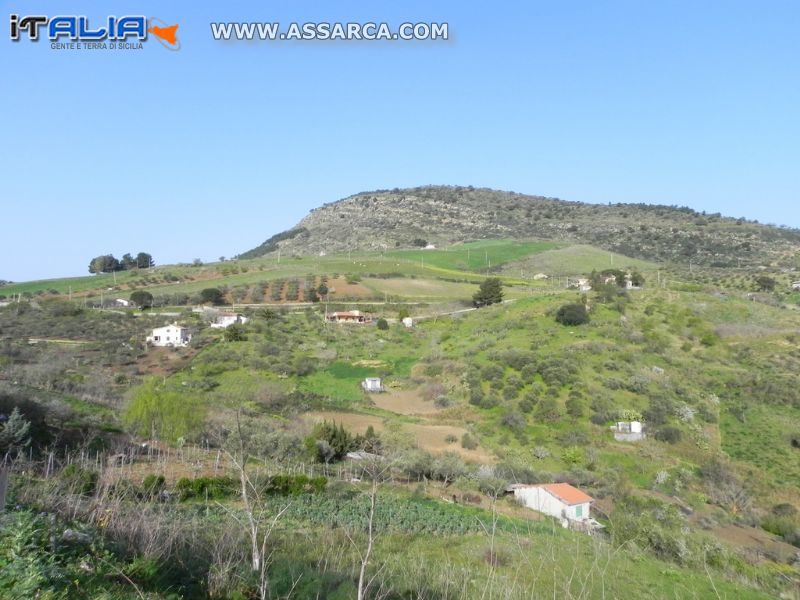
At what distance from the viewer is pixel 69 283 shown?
254 ft

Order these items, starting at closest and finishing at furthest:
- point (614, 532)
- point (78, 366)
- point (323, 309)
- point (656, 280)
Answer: point (614, 532), point (78, 366), point (323, 309), point (656, 280)

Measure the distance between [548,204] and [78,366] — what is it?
122 meters

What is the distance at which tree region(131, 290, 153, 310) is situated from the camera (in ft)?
194

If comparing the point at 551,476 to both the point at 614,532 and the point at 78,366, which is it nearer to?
the point at 614,532

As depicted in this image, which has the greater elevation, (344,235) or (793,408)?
(344,235)

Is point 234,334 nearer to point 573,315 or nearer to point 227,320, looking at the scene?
point 227,320

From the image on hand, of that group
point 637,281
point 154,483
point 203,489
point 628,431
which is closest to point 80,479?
point 154,483

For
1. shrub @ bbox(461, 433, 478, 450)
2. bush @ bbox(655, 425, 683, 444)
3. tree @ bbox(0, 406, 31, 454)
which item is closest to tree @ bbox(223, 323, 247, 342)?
shrub @ bbox(461, 433, 478, 450)

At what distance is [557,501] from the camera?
19.2m

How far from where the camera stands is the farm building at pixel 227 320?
163ft

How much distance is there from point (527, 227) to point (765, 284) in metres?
65.2

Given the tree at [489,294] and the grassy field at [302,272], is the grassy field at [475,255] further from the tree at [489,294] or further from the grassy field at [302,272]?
the tree at [489,294]

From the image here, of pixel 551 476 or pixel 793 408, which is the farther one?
pixel 793 408

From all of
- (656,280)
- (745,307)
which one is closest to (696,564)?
(745,307)
